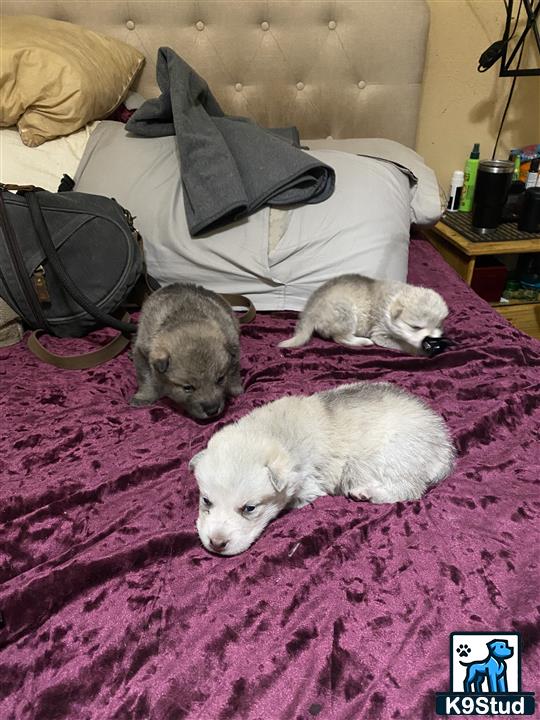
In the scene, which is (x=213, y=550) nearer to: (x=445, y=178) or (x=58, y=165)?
(x=58, y=165)

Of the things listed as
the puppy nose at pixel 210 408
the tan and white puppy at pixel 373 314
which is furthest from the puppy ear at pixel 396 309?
the puppy nose at pixel 210 408

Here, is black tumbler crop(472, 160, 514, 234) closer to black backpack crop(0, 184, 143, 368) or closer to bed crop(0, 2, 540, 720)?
bed crop(0, 2, 540, 720)

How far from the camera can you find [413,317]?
5.51 ft

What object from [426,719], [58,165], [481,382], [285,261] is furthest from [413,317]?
[58,165]

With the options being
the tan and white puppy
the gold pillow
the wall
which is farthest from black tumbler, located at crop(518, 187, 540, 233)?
the gold pillow

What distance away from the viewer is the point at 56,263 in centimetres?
159

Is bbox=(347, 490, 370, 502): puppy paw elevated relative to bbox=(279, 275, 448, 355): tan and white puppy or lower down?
lower down

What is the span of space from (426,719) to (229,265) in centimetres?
143

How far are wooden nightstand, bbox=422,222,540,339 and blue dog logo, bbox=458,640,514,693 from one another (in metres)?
1.90

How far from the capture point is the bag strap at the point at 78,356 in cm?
158

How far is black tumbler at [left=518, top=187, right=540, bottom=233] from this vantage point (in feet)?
8.11

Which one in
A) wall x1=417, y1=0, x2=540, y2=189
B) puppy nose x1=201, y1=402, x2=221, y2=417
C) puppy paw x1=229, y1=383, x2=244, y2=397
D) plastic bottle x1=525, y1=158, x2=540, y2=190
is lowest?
puppy paw x1=229, y1=383, x2=244, y2=397

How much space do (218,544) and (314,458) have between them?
29 centimetres

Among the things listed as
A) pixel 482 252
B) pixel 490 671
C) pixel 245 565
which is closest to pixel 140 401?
pixel 245 565
